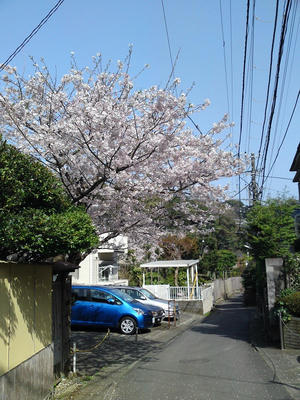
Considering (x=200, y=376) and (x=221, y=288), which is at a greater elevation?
(x=200, y=376)

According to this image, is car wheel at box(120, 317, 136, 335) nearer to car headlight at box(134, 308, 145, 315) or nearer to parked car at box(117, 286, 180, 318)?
car headlight at box(134, 308, 145, 315)

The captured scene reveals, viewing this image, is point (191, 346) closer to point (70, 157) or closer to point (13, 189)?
point (70, 157)

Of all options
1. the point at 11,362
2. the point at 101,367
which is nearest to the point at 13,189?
the point at 11,362

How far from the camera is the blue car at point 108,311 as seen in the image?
14469 mm

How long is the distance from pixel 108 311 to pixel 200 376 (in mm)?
7241

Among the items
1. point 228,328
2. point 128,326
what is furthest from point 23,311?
point 228,328

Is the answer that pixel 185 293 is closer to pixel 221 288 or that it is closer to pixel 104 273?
pixel 104 273

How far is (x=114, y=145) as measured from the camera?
8828 mm

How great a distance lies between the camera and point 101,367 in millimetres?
9336

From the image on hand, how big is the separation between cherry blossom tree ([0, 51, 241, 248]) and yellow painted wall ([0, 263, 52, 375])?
9.12 feet

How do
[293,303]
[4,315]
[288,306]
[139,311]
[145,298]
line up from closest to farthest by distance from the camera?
1. [4,315]
2. [293,303]
3. [288,306]
4. [139,311]
5. [145,298]

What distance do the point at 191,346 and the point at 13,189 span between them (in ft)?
28.2

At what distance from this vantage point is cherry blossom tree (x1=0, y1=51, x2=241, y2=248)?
→ 8.74 m

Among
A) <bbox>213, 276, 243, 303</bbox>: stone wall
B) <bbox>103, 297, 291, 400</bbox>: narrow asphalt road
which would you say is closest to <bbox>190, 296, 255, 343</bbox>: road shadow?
<bbox>103, 297, 291, 400</bbox>: narrow asphalt road
